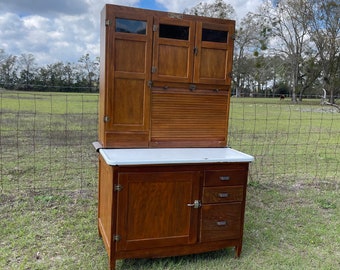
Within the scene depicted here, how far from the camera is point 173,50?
2412mm

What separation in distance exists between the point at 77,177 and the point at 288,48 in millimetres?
24689

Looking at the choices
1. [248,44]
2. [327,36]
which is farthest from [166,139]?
[327,36]

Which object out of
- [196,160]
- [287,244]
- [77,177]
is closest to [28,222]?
[77,177]

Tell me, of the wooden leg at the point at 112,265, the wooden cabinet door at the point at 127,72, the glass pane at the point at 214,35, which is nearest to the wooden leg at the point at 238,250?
the wooden leg at the point at 112,265

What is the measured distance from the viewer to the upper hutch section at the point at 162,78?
230 cm

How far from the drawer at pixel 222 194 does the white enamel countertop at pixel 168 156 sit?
228 mm

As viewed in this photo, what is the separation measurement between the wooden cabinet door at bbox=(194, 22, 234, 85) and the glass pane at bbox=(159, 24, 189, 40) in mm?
97

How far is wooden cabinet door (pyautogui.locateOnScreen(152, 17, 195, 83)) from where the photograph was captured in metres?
2.37

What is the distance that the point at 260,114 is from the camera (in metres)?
14.0

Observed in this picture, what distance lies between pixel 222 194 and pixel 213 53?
1.12 m

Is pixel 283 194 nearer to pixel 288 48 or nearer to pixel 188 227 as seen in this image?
pixel 188 227

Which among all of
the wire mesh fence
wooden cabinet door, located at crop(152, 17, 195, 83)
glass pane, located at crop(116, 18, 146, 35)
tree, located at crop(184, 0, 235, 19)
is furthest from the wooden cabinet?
tree, located at crop(184, 0, 235, 19)

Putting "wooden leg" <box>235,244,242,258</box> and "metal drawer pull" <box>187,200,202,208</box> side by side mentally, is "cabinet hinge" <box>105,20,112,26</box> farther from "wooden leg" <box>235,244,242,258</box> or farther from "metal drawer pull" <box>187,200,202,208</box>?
"wooden leg" <box>235,244,242,258</box>

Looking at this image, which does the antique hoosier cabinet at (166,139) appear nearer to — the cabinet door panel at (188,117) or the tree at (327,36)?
the cabinet door panel at (188,117)
